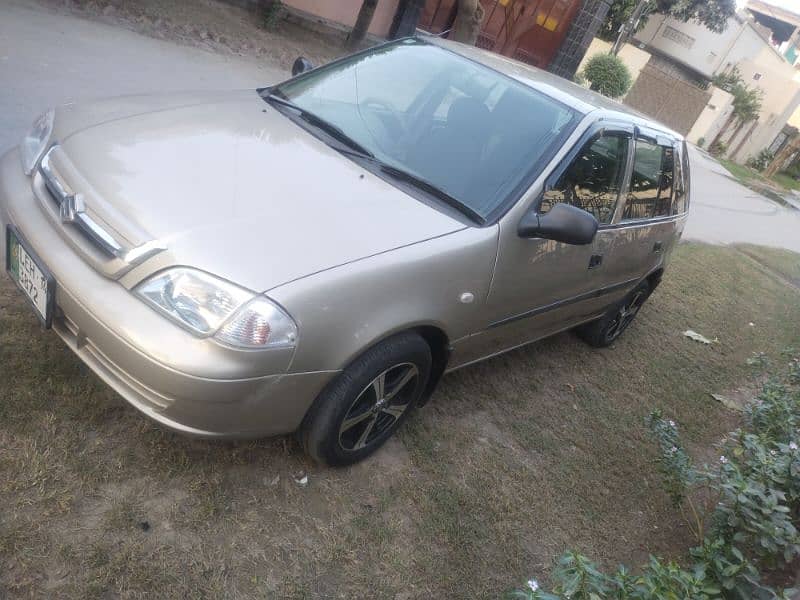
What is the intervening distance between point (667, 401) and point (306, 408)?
Answer: 327 cm

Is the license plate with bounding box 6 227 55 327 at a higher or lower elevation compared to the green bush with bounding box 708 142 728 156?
higher

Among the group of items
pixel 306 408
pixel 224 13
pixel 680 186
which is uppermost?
pixel 680 186

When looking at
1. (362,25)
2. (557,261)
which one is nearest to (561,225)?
(557,261)

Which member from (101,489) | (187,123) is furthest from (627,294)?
(101,489)

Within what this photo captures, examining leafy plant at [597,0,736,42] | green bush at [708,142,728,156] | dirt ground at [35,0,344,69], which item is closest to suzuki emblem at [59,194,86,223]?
dirt ground at [35,0,344,69]

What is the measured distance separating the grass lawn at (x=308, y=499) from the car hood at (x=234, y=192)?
851 mm

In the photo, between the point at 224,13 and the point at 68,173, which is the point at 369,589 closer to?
the point at 68,173

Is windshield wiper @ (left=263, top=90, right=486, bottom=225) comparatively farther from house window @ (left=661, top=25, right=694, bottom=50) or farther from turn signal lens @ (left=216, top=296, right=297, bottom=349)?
house window @ (left=661, top=25, right=694, bottom=50)

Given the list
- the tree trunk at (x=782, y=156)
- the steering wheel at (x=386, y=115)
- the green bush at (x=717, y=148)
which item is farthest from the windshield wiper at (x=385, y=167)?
the tree trunk at (x=782, y=156)

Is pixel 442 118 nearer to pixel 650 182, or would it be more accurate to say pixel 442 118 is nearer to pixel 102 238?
pixel 650 182

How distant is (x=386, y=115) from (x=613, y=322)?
2629mm

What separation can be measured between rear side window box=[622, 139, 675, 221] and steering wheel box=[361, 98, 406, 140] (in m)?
1.50

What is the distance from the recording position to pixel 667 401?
471cm

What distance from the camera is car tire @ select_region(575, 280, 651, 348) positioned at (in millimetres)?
4781
